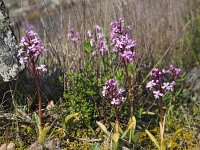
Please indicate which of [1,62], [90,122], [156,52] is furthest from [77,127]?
[156,52]

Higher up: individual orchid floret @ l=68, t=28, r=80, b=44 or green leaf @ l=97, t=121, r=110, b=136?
individual orchid floret @ l=68, t=28, r=80, b=44

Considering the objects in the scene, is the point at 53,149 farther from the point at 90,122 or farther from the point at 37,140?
the point at 90,122

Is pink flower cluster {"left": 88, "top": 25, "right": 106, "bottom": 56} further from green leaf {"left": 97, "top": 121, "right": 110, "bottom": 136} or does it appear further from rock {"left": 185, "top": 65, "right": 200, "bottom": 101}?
rock {"left": 185, "top": 65, "right": 200, "bottom": 101}

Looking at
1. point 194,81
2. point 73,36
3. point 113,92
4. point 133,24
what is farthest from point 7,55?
point 194,81

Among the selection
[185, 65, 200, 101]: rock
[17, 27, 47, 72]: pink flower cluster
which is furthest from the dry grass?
[17, 27, 47, 72]: pink flower cluster

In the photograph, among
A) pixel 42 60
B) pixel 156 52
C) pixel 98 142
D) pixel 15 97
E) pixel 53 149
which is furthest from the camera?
pixel 156 52
